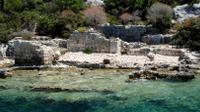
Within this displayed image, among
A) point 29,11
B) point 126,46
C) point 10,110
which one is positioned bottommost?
point 10,110

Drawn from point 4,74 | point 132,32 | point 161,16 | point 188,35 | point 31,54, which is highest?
point 161,16

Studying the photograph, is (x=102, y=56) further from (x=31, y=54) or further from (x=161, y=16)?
(x=161, y=16)

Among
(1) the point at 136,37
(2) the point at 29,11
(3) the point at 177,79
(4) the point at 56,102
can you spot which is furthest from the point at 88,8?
(4) the point at 56,102

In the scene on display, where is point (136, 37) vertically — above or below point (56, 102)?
above

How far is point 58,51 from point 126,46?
5.16 meters

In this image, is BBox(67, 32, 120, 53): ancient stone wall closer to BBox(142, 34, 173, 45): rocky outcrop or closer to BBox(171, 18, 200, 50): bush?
BBox(142, 34, 173, 45): rocky outcrop

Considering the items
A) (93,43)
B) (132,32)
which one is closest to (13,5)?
(132,32)

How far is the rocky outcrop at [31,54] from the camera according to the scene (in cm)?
3472

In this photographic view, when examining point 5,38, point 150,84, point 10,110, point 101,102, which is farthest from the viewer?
point 5,38

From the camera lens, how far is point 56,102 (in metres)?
24.7

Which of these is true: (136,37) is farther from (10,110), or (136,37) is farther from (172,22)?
(10,110)

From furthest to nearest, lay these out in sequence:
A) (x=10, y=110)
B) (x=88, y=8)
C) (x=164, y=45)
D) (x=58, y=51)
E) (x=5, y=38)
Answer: (x=88, y=8) < (x=5, y=38) < (x=164, y=45) < (x=58, y=51) < (x=10, y=110)

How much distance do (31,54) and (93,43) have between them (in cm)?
518

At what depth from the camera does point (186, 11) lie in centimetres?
4606
